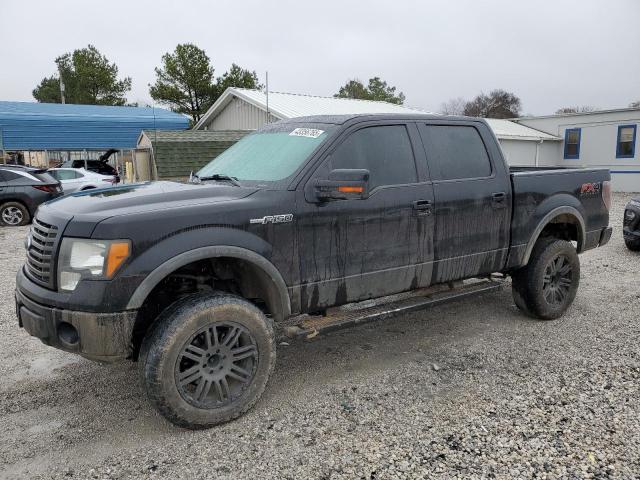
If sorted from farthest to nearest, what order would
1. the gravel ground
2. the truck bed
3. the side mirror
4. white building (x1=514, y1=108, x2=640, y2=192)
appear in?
white building (x1=514, y1=108, x2=640, y2=192) < the truck bed < the side mirror < the gravel ground

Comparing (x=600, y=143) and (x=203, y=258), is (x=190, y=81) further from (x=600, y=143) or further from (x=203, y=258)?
(x=203, y=258)

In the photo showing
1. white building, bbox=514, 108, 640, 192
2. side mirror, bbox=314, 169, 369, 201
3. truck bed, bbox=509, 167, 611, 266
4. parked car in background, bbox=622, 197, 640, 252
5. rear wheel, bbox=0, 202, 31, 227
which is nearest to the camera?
side mirror, bbox=314, 169, 369, 201

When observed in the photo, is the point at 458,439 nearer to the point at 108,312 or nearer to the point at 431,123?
the point at 108,312

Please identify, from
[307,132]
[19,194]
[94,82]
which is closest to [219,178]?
[307,132]

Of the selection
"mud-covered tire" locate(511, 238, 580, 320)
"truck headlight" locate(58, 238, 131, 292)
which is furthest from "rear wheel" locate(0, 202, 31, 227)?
"mud-covered tire" locate(511, 238, 580, 320)

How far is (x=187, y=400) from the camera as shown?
321cm

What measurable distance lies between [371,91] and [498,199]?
51538 mm

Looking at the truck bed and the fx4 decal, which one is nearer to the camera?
the truck bed

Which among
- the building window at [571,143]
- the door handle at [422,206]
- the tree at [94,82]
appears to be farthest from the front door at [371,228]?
the tree at [94,82]

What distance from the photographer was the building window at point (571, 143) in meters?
25.8

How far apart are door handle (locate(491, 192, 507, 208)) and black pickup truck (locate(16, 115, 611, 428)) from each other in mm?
18

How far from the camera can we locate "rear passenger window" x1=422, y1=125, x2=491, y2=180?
4.37 metres

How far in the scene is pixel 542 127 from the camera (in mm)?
27734

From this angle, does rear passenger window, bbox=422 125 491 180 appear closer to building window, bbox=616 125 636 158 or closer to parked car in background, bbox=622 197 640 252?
parked car in background, bbox=622 197 640 252
